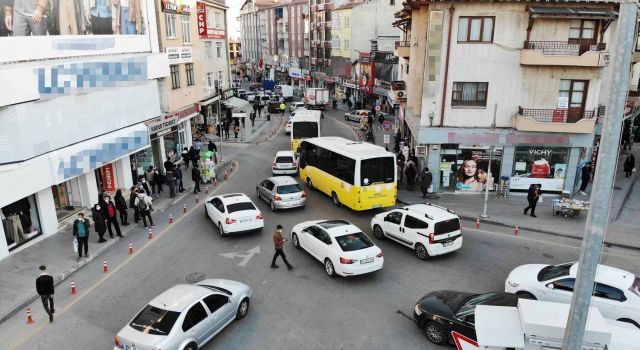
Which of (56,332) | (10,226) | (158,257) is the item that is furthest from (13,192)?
(56,332)

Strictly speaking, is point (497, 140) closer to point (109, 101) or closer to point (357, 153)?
point (357, 153)

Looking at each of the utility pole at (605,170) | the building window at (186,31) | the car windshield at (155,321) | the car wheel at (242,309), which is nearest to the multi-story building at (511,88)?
the car wheel at (242,309)

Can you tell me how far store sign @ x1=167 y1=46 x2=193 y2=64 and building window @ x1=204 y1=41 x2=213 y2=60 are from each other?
34.1 feet

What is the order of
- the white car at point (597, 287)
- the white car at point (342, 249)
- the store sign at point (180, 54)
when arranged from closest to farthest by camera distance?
the white car at point (597, 287) < the white car at point (342, 249) < the store sign at point (180, 54)

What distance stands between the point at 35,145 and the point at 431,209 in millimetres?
14964

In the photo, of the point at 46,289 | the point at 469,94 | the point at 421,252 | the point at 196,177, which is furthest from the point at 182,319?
the point at 469,94

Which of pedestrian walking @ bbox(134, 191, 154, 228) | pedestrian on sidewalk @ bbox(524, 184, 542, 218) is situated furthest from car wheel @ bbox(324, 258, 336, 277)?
pedestrian on sidewalk @ bbox(524, 184, 542, 218)

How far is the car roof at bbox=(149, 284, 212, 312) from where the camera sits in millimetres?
10781

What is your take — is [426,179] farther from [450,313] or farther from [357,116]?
[357,116]

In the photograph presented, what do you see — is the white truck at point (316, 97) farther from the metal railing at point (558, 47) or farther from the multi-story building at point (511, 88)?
the metal railing at point (558, 47)

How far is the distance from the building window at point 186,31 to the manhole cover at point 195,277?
21.1 meters

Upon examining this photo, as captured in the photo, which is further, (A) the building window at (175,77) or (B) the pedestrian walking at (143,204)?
(A) the building window at (175,77)

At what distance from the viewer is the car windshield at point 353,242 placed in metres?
14.6

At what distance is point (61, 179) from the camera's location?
1848 centimetres
